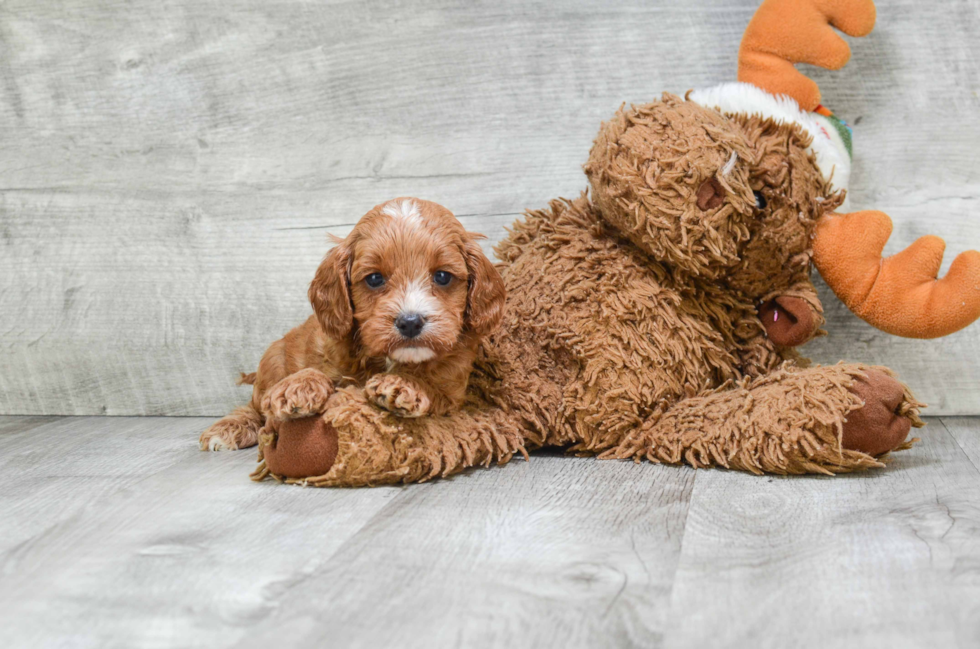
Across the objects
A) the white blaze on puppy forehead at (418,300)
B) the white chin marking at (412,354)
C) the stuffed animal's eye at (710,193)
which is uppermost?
the stuffed animal's eye at (710,193)

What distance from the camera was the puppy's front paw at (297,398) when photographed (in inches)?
67.8

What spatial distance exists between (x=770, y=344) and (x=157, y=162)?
2.04 meters

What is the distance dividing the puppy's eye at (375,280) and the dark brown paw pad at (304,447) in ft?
1.03

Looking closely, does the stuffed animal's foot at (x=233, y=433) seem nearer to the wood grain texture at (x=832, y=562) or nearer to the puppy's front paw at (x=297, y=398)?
the puppy's front paw at (x=297, y=398)

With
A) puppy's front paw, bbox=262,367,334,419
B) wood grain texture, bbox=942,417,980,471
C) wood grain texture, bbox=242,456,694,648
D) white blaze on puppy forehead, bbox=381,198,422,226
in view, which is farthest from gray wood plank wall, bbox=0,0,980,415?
wood grain texture, bbox=242,456,694,648

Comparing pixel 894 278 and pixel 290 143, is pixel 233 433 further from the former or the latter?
pixel 894 278

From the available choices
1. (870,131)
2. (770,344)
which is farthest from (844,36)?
(770,344)

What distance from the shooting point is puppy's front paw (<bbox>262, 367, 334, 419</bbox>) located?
1.72 meters

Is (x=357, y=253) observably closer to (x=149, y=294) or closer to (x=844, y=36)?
(x=149, y=294)

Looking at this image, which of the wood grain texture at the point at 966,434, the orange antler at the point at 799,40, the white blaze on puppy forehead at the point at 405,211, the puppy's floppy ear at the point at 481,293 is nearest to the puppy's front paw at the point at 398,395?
the puppy's floppy ear at the point at 481,293

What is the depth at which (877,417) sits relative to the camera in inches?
69.3

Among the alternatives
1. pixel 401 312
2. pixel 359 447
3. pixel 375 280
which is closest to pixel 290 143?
pixel 375 280

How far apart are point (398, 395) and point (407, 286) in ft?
0.78

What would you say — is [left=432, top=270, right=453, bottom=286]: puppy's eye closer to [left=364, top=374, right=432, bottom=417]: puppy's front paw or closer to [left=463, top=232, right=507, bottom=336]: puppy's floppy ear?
[left=463, top=232, right=507, bottom=336]: puppy's floppy ear
